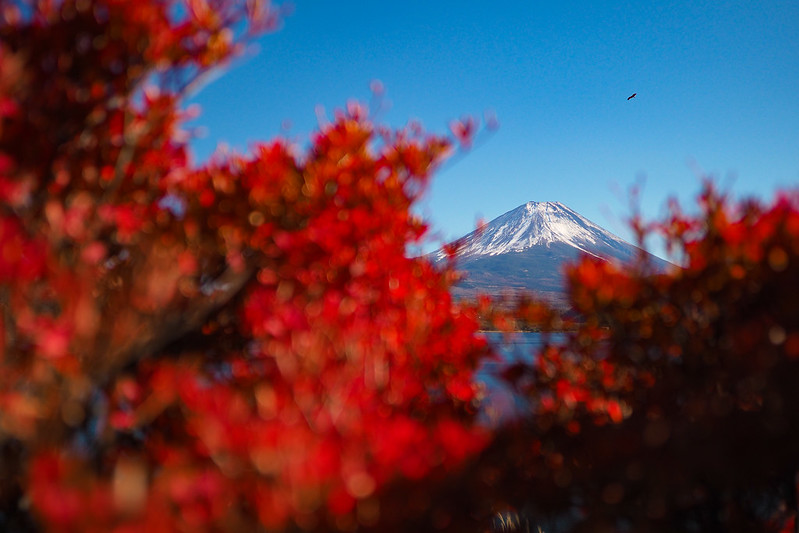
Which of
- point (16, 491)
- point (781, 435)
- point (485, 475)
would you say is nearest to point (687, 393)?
point (781, 435)

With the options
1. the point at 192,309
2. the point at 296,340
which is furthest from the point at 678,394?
the point at 192,309

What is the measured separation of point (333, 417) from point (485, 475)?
3.69ft

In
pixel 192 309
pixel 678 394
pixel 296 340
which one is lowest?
pixel 678 394

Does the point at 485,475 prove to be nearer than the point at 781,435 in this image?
No

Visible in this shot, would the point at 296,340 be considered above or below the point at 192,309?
below

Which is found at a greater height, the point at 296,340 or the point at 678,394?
the point at 296,340

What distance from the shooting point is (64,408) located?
2.17 meters

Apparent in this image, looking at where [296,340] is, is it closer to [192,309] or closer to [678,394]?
[192,309]

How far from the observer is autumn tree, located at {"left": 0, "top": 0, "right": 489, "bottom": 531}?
1832 mm

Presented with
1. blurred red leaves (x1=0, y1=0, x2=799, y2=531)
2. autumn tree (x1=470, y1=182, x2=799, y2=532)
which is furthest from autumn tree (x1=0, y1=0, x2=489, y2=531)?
autumn tree (x1=470, y1=182, x2=799, y2=532)

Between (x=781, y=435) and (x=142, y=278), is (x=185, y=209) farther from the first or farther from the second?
(x=781, y=435)

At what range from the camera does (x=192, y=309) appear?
2896 mm

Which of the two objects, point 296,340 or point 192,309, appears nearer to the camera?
point 296,340

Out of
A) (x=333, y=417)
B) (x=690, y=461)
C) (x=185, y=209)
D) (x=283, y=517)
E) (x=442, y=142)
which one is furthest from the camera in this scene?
(x=442, y=142)
